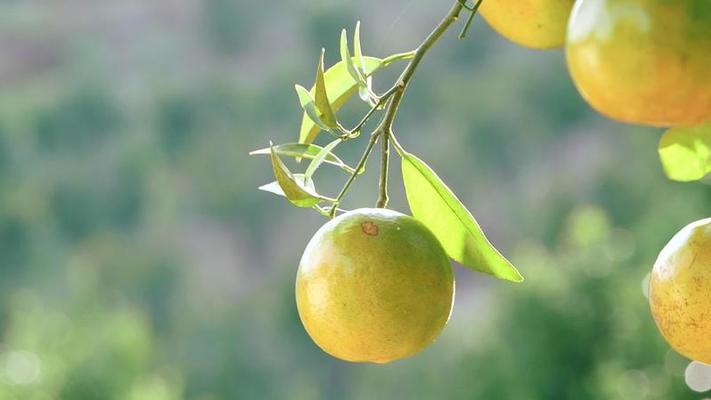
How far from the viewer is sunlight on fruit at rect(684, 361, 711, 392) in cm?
346

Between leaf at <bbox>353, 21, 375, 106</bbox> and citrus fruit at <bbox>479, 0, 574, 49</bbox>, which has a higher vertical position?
citrus fruit at <bbox>479, 0, 574, 49</bbox>

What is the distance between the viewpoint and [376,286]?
1.14 feet

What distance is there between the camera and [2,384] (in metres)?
4.38

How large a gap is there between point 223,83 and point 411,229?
35.0ft

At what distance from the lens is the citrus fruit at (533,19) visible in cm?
33

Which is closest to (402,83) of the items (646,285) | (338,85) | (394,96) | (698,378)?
(394,96)

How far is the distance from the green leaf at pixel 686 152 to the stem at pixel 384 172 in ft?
0.30

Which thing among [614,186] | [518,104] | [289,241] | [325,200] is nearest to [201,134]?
[289,241]

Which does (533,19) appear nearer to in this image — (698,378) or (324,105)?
(324,105)

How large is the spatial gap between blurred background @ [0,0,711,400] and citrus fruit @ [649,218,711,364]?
628cm

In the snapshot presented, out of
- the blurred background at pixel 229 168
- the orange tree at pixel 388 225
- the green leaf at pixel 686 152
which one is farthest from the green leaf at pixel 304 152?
the blurred background at pixel 229 168

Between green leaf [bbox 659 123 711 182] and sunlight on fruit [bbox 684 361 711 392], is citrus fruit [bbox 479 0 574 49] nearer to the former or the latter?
green leaf [bbox 659 123 711 182]

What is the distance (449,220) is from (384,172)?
0.05 meters

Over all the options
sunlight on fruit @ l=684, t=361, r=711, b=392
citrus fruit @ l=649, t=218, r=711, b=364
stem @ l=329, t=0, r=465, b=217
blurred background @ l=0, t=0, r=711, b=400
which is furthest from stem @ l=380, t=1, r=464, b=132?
blurred background @ l=0, t=0, r=711, b=400
